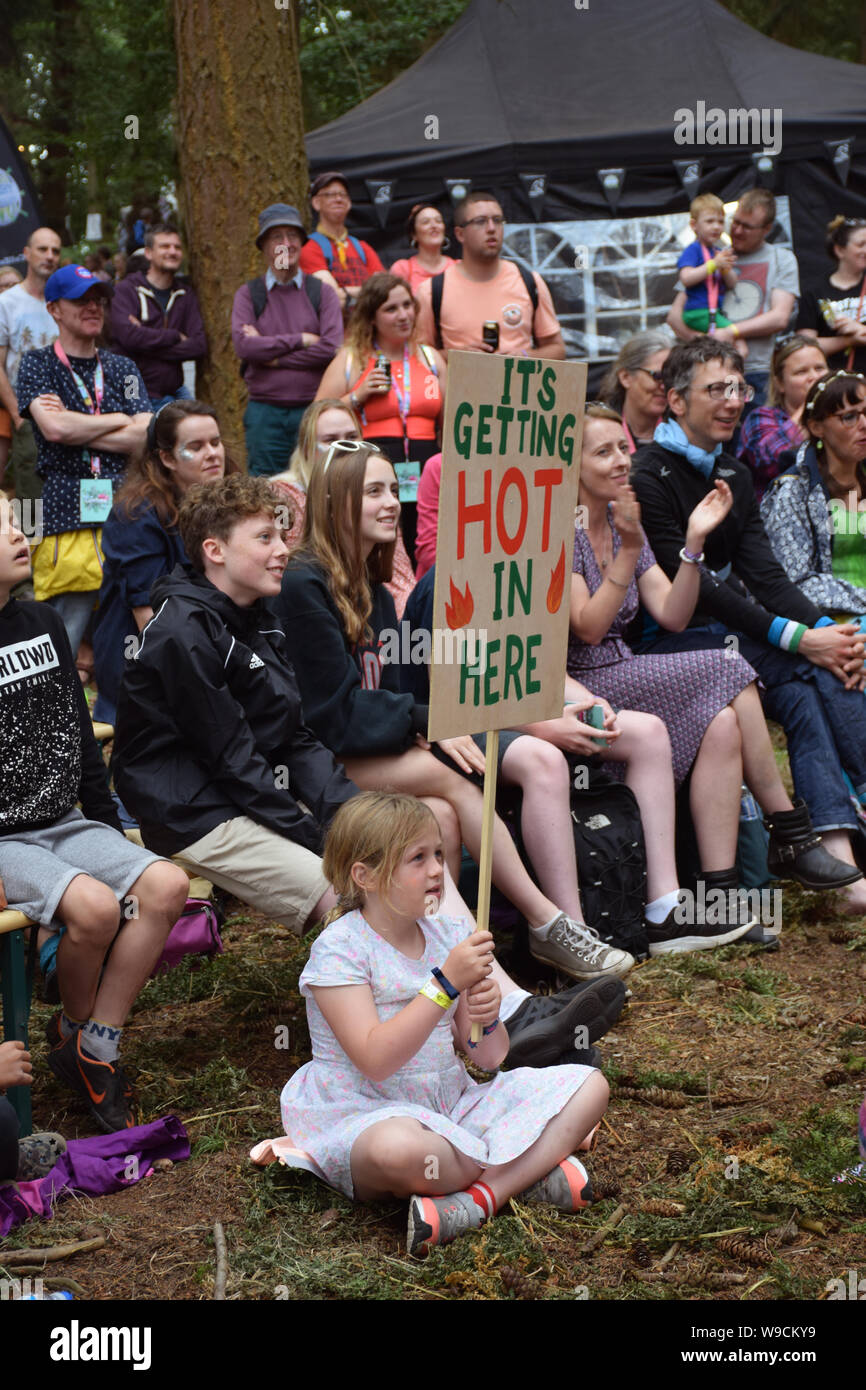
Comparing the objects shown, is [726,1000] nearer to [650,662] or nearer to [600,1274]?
[650,662]

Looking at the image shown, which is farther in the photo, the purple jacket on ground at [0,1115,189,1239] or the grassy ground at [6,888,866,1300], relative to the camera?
the purple jacket on ground at [0,1115,189,1239]

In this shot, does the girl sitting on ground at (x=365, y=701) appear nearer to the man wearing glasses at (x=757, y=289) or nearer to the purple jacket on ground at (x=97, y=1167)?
the purple jacket on ground at (x=97, y=1167)

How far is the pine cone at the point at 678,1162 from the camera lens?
11.2 feet

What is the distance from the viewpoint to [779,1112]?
3729 millimetres

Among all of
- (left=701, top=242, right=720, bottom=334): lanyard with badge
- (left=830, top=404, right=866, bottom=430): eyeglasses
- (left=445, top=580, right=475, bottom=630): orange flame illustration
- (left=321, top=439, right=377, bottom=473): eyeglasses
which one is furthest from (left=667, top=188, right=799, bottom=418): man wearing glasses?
(left=445, top=580, right=475, bottom=630): orange flame illustration

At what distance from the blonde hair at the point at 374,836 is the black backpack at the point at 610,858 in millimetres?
1624

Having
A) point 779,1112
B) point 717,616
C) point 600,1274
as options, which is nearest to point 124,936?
point 600,1274

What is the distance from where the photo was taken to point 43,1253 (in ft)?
9.72

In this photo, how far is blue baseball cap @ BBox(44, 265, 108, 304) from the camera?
6000 mm

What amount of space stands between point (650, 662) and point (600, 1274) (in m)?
2.63

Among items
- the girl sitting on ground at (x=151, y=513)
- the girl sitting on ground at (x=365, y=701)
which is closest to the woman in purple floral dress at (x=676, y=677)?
the girl sitting on ground at (x=365, y=701)

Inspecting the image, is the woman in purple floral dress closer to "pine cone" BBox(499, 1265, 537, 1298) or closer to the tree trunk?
"pine cone" BBox(499, 1265, 537, 1298)

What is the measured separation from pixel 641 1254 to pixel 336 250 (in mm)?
6620

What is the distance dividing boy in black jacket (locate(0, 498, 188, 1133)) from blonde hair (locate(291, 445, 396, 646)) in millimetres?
1041
